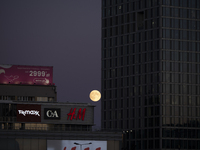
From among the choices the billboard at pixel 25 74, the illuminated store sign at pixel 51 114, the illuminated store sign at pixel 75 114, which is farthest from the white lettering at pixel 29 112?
the billboard at pixel 25 74

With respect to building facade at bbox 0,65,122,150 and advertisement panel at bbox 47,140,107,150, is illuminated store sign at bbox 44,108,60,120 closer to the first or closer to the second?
building facade at bbox 0,65,122,150

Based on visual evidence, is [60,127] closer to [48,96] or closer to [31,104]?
[31,104]

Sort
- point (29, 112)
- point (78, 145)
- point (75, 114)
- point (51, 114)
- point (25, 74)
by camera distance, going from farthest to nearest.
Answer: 1. point (25, 74)
2. point (75, 114)
3. point (51, 114)
4. point (29, 112)
5. point (78, 145)

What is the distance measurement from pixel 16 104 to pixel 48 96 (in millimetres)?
43802

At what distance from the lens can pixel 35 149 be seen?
136250mm

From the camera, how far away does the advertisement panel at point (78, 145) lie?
138 m

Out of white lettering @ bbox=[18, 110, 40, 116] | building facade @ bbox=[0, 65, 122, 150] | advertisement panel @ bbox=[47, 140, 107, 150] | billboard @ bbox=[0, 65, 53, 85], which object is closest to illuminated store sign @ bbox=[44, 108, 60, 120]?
building facade @ bbox=[0, 65, 122, 150]

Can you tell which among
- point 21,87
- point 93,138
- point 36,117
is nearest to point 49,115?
point 36,117

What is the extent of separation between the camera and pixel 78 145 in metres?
139

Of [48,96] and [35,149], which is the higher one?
[48,96]

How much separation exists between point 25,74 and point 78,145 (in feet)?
125

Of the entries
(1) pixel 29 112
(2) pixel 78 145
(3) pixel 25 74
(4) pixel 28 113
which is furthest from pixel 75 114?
(3) pixel 25 74

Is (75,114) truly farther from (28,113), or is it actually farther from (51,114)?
(28,113)

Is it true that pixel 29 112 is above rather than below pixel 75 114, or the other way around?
above
